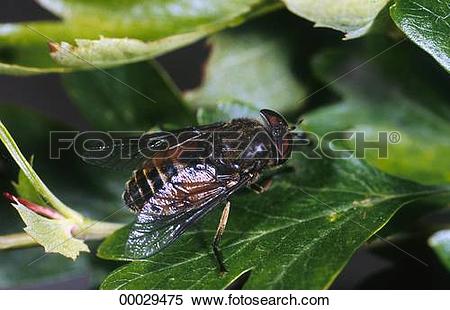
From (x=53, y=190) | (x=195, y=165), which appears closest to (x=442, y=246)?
(x=195, y=165)

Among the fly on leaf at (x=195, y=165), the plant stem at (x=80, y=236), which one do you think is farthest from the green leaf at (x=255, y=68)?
the plant stem at (x=80, y=236)

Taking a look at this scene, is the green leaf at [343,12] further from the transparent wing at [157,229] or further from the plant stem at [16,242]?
the plant stem at [16,242]

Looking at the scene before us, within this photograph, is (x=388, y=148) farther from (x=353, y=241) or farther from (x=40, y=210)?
(x=40, y=210)

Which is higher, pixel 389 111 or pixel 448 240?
pixel 389 111

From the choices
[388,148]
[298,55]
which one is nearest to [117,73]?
[298,55]
